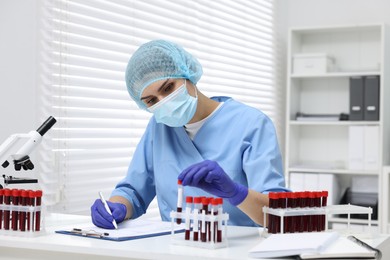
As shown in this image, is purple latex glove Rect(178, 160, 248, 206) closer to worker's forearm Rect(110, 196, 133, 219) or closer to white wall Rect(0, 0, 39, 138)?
worker's forearm Rect(110, 196, 133, 219)

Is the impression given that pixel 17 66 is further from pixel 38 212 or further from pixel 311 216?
pixel 311 216

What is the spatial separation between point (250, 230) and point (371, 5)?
2798 mm

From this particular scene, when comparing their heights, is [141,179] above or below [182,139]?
below

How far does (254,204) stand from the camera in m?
1.64

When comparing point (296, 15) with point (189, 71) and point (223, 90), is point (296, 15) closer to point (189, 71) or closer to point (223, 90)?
point (223, 90)

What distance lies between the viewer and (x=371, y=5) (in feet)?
13.2

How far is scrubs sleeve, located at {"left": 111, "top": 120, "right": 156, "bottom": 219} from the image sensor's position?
205cm

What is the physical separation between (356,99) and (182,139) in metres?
2.07

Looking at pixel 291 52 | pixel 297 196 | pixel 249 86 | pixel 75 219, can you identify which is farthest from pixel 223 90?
pixel 297 196

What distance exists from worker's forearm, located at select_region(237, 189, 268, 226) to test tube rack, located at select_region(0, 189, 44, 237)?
53 cm

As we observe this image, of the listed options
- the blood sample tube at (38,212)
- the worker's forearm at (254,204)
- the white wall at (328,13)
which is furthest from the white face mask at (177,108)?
the white wall at (328,13)

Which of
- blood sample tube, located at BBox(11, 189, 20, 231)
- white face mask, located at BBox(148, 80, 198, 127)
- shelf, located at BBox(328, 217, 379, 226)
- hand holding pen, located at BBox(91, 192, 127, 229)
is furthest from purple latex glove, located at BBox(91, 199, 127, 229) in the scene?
shelf, located at BBox(328, 217, 379, 226)

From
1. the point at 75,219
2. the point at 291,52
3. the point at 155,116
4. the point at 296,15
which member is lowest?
the point at 75,219

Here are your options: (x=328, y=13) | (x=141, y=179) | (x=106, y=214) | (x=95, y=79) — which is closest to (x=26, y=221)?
(x=106, y=214)
